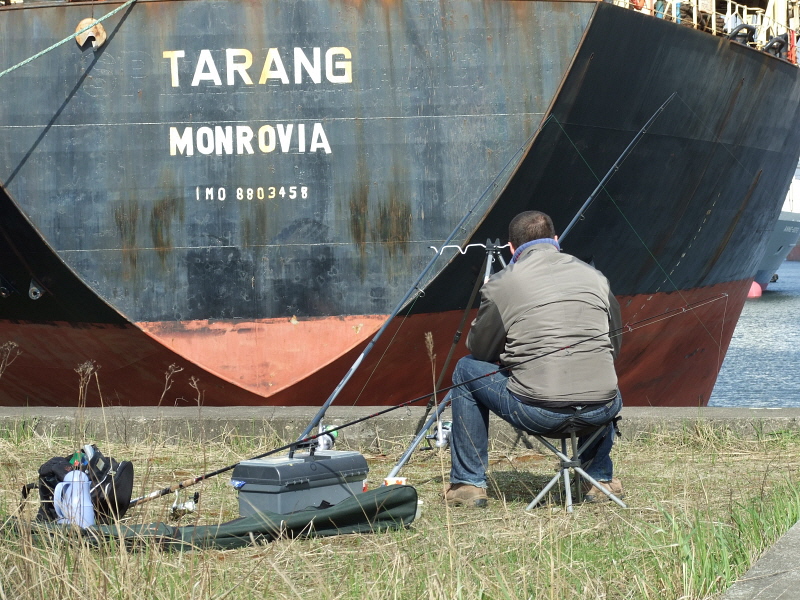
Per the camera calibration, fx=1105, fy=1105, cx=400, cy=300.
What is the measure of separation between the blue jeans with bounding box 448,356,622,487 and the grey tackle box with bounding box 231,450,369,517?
1.30 ft

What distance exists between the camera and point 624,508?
3875 millimetres

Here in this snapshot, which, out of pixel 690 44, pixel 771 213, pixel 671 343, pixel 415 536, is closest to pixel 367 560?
pixel 415 536

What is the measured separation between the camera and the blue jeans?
3.98 metres

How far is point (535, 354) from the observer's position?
3.97 m

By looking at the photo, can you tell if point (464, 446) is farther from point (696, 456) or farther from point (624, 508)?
point (696, 456)

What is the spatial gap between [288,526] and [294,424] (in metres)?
2.26

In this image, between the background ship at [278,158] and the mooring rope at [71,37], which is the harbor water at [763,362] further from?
the mooring rope at [71,37]

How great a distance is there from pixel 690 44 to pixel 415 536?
6980mm

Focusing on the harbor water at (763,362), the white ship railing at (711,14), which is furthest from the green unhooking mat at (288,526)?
the harbor water at (763,362)

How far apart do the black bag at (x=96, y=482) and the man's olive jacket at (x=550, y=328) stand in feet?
4.54

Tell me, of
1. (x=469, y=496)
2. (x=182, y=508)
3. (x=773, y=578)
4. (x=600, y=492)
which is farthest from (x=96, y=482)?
(x=773, y=578)

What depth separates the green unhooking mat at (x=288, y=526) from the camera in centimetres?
344

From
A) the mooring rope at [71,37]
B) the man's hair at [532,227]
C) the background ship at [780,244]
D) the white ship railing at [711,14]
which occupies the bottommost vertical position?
the background ship at [780,244]

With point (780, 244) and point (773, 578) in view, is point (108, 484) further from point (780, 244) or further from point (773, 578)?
point (780, 244)
